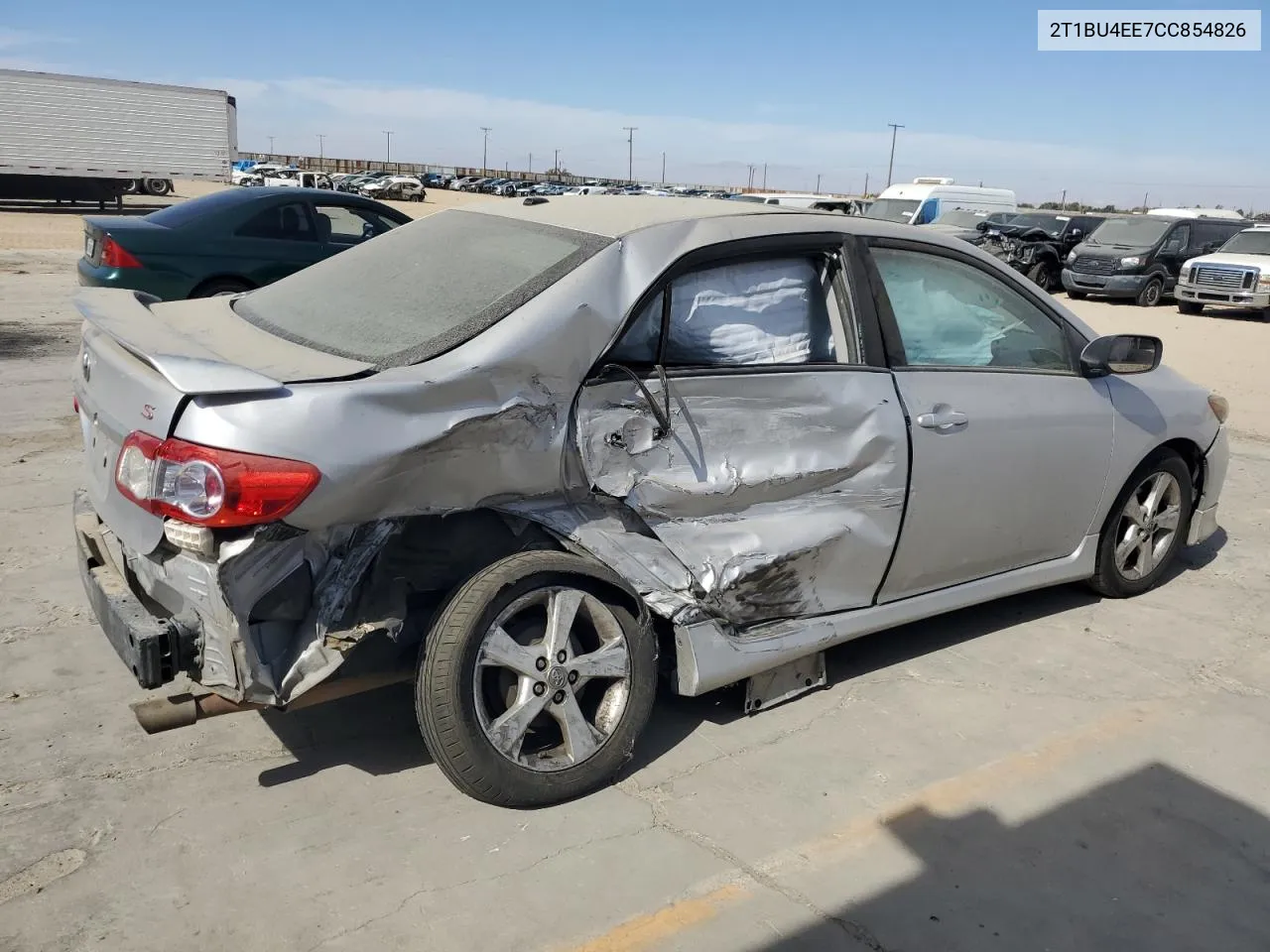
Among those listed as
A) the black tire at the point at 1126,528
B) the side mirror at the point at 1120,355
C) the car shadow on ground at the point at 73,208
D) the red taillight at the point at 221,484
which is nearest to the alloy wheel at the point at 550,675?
the red taillight at the point at 221,484

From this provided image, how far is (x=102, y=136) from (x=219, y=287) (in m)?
29.4

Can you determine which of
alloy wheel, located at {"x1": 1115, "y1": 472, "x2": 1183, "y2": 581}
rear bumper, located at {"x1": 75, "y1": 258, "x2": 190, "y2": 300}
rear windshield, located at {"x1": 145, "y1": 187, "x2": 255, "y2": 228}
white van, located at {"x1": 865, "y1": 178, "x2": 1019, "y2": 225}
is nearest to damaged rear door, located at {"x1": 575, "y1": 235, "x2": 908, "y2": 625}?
alloy wheel, located at {"x1": 1115, "y1": 472, "x2": 1183, "y2": 581}

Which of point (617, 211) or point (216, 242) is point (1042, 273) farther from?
point (617, 211)

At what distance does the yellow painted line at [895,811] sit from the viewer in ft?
8.68

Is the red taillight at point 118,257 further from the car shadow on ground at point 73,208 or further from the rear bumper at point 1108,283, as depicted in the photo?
the car shadow on ground at point 73,208

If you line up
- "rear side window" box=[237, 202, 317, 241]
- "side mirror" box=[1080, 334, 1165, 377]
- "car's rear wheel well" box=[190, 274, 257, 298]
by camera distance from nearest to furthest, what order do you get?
"side mirror" box=[1080, 334, 1165, 377], "car's rear wheel well" box=[190, 274, 257, 298], "rear side window" box=[237, 202, 317, 241]

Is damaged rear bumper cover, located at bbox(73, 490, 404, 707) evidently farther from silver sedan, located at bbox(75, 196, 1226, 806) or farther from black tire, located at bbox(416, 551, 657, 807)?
black tire, located at bbox(416, 551, 657, 807)

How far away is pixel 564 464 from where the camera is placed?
318 cm

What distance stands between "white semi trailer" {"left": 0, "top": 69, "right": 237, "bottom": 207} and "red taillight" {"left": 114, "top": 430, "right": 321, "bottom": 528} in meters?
35.7

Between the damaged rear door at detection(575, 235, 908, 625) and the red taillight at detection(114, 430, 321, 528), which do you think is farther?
the damaged rear door at detection(575, 235, 908, 625)

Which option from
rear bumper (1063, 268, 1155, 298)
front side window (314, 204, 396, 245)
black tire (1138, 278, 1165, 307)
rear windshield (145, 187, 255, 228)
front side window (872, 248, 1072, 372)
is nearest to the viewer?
front side window (872, 248, 1072, 372)

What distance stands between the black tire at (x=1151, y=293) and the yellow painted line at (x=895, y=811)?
19.7 metres

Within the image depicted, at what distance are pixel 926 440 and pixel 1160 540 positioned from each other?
197 centimetres

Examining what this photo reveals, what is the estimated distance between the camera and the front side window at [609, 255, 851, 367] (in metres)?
3.39
